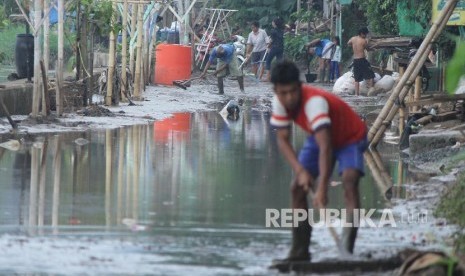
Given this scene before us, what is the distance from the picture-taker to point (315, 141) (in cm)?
860

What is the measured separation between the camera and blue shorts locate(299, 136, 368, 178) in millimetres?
8664

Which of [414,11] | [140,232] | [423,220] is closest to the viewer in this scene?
[140,232]

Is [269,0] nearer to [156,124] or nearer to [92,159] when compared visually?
[156,124]

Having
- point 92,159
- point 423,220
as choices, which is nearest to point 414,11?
point 92,159

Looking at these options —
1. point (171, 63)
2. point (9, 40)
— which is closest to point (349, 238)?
point (171, 63)

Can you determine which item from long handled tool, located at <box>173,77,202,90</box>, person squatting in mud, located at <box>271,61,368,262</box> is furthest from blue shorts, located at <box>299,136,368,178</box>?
long handled tool, located at <box>173,77,202,90</box>

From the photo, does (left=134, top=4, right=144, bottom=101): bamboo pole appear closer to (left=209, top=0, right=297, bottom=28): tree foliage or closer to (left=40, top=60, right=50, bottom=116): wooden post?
(left=40, top=60, right=50, bottom=116): wooden post

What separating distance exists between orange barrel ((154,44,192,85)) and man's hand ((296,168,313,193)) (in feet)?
83.4

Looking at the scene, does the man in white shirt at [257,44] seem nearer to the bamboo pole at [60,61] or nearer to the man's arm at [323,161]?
the bamboo pole at [60,61]

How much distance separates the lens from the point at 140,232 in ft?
32.5

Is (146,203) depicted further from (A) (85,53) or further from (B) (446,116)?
(A) (85,53)

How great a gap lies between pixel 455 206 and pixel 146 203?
302 cm

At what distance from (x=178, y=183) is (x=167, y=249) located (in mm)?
4102

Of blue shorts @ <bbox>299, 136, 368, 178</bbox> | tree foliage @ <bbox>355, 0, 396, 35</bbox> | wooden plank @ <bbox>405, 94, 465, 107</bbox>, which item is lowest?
wooden plank @ <bbox>405, 94, 465, 107</bbox>
